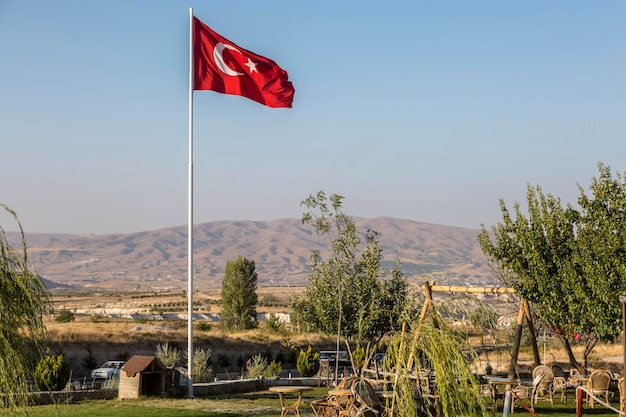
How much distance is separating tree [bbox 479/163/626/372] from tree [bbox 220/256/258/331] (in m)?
56.1

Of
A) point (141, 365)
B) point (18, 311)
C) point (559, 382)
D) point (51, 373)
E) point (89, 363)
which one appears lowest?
point (89, 363)

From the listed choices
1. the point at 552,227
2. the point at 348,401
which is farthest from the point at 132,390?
the point at 552,227

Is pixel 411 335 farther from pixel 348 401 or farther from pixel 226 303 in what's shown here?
pixel 226 303

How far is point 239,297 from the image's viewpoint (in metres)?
82.8

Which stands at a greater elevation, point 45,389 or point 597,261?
point 597,261

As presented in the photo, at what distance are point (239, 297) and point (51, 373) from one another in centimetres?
5817

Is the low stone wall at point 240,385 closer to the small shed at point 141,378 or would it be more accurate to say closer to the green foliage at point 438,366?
the small shed at point 141,378

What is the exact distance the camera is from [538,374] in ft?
75.9

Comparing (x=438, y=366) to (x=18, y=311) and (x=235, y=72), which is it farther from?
(x=235, y=72)

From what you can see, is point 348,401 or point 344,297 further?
point 344,297

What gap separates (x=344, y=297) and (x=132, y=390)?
14007mm

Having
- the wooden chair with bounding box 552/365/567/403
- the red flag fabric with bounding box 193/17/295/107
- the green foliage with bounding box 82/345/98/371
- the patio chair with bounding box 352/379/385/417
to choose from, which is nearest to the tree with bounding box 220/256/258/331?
the green foliage with bounding box 82/345/98/371

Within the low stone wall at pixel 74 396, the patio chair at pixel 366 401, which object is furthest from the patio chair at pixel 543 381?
the low stone wall at pixel 74 396

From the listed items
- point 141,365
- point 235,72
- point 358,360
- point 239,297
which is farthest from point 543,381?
point 239,297
